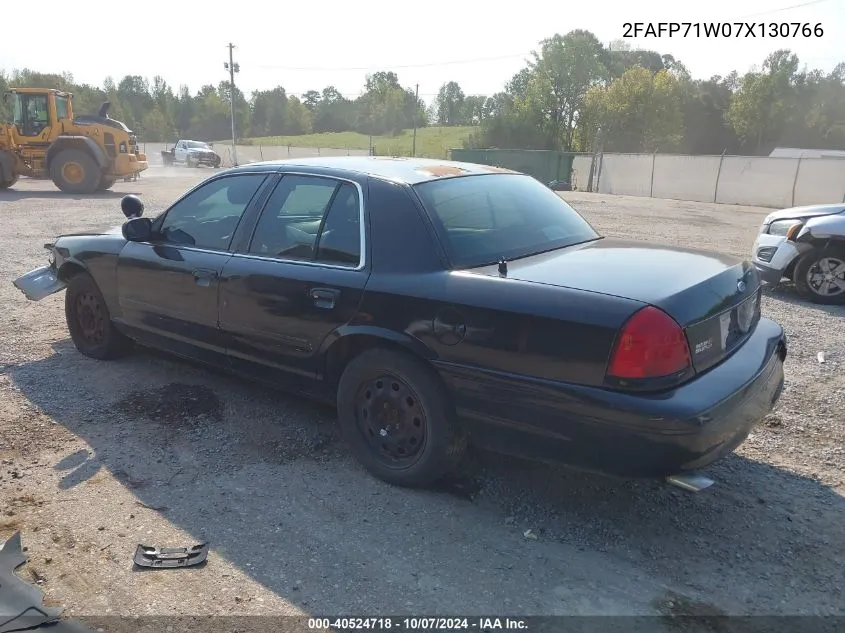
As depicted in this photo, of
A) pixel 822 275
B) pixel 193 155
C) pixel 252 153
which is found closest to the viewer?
pixel 822 275

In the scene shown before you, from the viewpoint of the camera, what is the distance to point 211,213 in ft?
14.0

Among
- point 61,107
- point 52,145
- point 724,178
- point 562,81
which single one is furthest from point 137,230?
point 562,81

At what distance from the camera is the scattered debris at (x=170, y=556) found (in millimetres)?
2758

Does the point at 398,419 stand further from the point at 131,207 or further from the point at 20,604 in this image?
the point at 131,207

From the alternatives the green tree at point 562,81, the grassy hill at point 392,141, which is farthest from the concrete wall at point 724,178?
the green tree at point 562,81

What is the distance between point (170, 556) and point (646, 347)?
7.02 ft

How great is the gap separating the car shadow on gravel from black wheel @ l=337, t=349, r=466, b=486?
0.15 m

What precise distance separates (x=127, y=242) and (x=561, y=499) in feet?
11.0

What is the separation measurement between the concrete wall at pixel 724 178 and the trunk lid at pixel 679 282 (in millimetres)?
23733

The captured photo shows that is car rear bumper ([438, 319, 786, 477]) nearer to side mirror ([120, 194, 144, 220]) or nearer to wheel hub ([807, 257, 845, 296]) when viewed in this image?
side mirror ([120, 194, 144, 220])

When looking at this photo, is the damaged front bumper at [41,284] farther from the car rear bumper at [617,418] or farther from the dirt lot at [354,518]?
the car rear bumper at [617,418]

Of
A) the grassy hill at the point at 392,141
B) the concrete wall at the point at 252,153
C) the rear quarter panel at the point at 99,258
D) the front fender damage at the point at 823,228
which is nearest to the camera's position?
the rear quarter panel at the point at 99,258

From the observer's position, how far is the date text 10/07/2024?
2424 mm

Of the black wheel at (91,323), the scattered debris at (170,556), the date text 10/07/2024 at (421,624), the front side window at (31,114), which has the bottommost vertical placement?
the scattered debris at (170,556)
